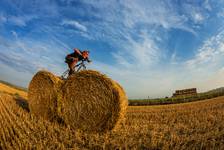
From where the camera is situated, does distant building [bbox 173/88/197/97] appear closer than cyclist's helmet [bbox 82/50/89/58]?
No

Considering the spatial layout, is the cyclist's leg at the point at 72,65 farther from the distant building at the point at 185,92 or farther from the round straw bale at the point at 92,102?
the distant building at the point at 185,92

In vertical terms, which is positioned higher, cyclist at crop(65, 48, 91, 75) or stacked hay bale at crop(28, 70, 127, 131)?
cyclist at crop(65, 48, 91, 75)

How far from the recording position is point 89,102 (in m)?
6.45

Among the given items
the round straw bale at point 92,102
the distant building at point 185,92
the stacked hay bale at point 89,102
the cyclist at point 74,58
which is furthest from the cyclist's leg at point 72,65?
the distant building at point 185,92

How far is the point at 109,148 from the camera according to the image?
411cm

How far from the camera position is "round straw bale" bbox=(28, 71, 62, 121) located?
7271 millimetres

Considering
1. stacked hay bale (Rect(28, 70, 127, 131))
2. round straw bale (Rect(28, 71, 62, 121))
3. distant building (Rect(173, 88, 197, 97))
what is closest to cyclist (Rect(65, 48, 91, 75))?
round straw bale (Rect(28, 71, 62, 121))

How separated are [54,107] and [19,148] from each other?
3.32m

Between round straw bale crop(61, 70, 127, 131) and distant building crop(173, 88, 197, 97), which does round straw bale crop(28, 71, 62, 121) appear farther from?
distant building crop(173, 88, 197, 97)

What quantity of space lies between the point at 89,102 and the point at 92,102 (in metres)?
0.10

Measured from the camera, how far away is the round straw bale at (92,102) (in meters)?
6.10

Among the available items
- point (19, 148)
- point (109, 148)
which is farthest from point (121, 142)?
point (19, 148)

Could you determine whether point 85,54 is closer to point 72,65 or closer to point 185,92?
point 72,65

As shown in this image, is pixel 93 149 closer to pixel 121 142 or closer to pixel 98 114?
pixel 121 142
